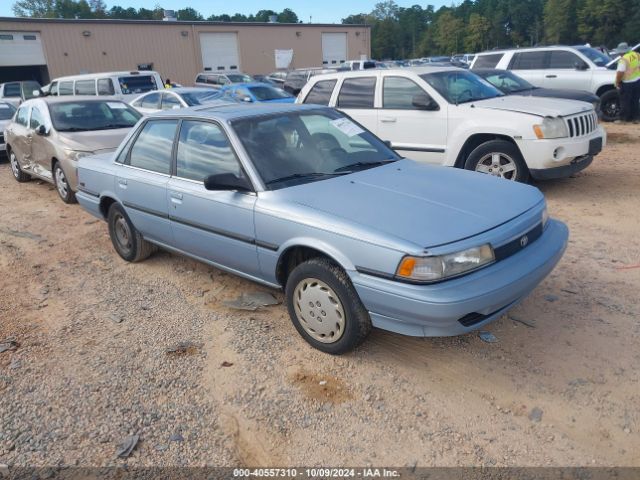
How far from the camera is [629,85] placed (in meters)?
11.6

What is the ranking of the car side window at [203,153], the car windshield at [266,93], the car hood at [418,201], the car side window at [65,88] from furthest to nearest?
the car side window at [65,88]
the car windshield at [266,93]
the car side window at [203,153]
the car hood at [418,201]

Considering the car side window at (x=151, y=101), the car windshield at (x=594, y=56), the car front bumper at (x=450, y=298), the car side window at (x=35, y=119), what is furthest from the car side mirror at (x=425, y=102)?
the car side window at (x=151, y=101)

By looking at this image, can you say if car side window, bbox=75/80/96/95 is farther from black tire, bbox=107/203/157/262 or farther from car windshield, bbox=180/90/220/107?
black tire, bbox=107/203/157/262

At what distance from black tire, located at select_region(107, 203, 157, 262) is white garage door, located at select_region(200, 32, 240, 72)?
33.4 meters

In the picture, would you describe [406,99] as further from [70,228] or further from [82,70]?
[82,70]

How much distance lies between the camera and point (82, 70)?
3131 centimetres

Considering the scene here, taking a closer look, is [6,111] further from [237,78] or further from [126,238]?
[237,78]

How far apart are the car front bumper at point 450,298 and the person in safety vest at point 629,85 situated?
10318mm

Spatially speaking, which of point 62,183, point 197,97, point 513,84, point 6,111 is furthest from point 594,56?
point 6,111

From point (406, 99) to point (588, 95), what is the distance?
5979mm

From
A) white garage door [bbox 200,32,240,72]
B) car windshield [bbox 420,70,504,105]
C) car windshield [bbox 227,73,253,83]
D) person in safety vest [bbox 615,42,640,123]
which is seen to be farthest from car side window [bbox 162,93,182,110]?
white garage door [bbox 200,32,240,72]

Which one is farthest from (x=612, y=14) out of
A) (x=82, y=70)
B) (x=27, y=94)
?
(x=27, y=94)

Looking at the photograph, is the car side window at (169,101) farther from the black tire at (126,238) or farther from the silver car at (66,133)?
the black tire at (126,238)

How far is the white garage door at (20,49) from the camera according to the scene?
28875 mm
